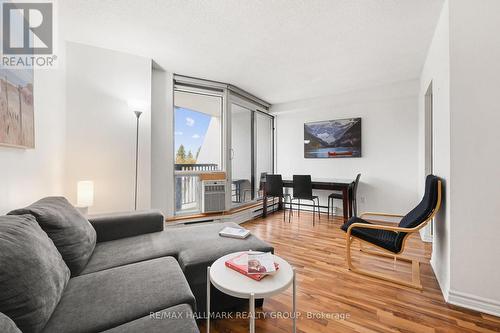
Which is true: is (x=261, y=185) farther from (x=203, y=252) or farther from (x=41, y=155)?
(x=41, y=155)

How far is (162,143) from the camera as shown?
128 inches

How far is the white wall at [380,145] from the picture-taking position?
378 centimetres

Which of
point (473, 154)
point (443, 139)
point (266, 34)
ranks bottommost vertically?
point (473, 154)

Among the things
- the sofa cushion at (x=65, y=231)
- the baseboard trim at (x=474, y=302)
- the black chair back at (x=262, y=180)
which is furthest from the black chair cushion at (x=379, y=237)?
the black chair back at (x=262, y=180)

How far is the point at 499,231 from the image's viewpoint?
1560 millimetres

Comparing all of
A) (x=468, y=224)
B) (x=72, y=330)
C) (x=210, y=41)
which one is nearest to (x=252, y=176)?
(x=210, y=41)

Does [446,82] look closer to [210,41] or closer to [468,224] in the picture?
[468,224]

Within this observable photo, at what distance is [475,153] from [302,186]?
8.56ft

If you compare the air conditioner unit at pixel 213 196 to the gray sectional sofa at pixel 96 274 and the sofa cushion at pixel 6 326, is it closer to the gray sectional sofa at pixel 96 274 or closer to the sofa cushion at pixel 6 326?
the gray sectional sofa at pixel 96 274

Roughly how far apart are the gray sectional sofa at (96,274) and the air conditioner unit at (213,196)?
1.67 m

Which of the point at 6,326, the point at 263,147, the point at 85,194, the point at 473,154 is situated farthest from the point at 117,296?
the point at 263,147

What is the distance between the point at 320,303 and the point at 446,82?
211cm

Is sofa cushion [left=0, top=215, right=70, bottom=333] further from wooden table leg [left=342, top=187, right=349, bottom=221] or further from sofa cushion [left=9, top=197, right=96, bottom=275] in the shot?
wooden table leg [left=342, top=187, right=349, bottom=221]

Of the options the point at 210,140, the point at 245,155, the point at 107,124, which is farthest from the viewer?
the point at 245,155
